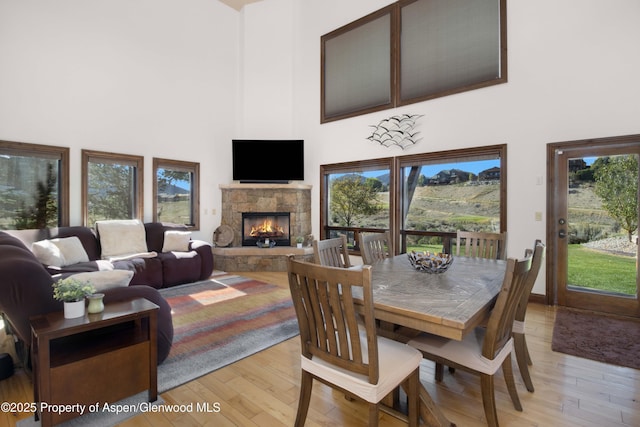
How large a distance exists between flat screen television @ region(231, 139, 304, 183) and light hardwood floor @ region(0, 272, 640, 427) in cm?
419

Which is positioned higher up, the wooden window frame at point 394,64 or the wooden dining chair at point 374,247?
the wooden window frame at point 394,64

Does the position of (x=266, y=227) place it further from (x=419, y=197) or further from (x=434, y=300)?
(x=434, y=300)

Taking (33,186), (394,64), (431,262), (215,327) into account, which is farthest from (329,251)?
(33,186)

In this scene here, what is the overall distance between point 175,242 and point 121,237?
0.75m

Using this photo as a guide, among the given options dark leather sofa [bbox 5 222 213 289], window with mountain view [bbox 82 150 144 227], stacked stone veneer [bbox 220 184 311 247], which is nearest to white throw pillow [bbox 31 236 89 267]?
dark leather sofa [bbox 5 222 213 289]

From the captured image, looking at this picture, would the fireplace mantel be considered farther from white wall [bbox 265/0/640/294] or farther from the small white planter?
the small white planter

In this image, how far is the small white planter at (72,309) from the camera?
1757 millimetres

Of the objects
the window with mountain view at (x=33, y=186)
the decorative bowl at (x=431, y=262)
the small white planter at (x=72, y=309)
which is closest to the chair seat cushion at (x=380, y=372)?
the decorative bowl at (x=431, y=262)

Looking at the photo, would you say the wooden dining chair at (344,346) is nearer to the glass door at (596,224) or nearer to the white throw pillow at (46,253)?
the glass door at (596,224)

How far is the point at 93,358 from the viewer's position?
176cm

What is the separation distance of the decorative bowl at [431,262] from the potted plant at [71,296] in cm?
211

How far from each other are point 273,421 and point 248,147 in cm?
524

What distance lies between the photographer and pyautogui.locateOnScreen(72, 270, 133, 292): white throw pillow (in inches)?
82.1

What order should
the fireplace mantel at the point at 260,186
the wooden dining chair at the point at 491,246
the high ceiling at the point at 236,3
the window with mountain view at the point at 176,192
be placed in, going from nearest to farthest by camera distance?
the wooden dining chair at the point at 491,246 → the window with mountain view at the point at 176,192 → the fireplace mantel at the point at 260,186 → the high ceiling at the point at 236,3
